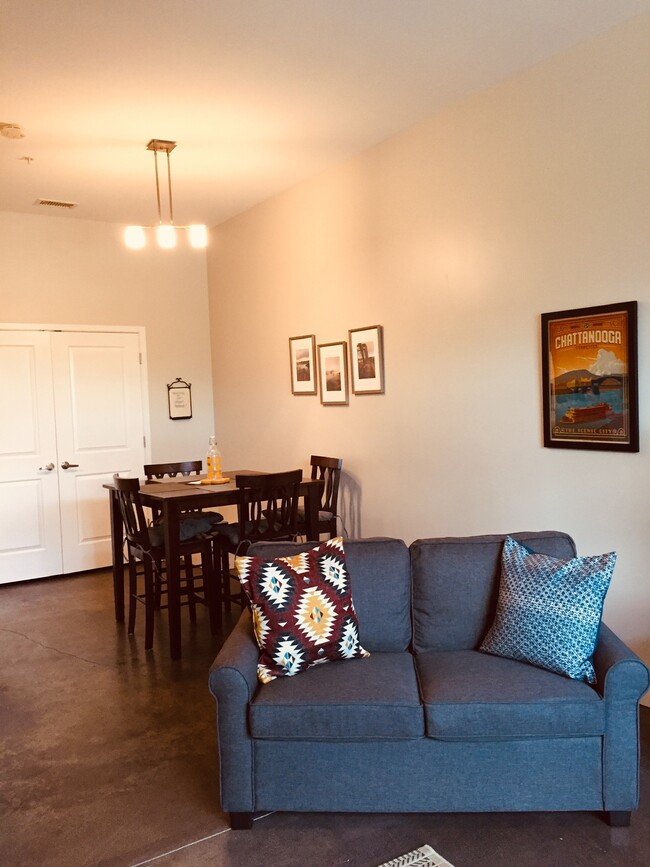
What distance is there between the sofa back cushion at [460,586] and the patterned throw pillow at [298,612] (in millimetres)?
290

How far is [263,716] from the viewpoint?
2.41 metres

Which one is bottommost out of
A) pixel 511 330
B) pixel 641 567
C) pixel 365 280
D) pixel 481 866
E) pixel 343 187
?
pixel 481 866

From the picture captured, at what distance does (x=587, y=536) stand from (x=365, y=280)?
2.28 m

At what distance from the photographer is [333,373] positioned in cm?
520

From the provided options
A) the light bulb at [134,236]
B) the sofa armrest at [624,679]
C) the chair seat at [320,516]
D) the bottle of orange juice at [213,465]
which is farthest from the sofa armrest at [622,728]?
the light bulb at [134,236]

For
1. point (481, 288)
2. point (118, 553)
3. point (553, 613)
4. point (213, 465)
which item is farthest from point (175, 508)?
point (553, 613)

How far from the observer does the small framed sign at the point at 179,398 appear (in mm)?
6629

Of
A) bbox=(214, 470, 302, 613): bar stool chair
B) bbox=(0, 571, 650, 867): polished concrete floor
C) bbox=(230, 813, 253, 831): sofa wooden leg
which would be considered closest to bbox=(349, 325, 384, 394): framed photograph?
bbox=(214, 470, 302, 613): bar stool chair

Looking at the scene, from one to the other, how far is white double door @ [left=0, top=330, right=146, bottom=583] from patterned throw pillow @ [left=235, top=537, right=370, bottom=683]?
3.77 m

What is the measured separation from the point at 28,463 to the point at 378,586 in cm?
399

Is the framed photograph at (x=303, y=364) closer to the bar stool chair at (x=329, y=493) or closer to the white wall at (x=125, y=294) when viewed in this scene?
the bar stool chair at (x=329, y=493)

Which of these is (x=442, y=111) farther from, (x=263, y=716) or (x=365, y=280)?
(x=263, y=716)

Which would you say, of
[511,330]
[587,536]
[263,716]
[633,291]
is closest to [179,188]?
[511,330]

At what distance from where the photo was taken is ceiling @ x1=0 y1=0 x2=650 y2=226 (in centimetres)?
302
